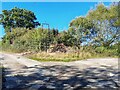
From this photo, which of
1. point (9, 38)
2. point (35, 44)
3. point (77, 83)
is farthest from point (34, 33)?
point (77, 83)

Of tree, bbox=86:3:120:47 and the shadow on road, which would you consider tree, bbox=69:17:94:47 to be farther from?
the shadow on road

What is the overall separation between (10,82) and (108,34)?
19573mm

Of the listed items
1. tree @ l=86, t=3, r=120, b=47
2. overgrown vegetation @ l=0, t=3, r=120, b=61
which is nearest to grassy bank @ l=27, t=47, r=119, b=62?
overgrown vegetation @ l=0, t=3, r=120, b=61

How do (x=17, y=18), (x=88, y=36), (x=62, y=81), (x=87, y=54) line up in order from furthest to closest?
(x=17, y=18)
(x=88, y=36)
(x=87, y=54)
(x=62, y=81)

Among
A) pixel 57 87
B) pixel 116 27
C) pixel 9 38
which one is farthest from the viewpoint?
pixel 9 38

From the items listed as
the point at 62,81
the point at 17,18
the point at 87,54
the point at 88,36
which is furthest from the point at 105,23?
the point at 17,18

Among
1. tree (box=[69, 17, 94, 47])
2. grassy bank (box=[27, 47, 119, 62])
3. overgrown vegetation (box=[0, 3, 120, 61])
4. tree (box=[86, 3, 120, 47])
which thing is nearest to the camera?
grassy bank (box=[27, 47, 119, 62])

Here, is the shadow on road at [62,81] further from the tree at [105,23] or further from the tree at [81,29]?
the tree at [81,29]

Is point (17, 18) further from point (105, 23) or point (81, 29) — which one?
point (105, 23)

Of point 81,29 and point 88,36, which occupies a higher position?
point 81,29

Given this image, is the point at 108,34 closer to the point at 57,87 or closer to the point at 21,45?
the point at 21,45

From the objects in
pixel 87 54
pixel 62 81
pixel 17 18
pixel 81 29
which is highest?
pixel 17 18

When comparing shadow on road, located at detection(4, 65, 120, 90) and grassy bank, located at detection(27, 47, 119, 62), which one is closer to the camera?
shadow on road, located at detection(4, 65, 120, 90)

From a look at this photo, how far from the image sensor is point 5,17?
5534 centimetres
